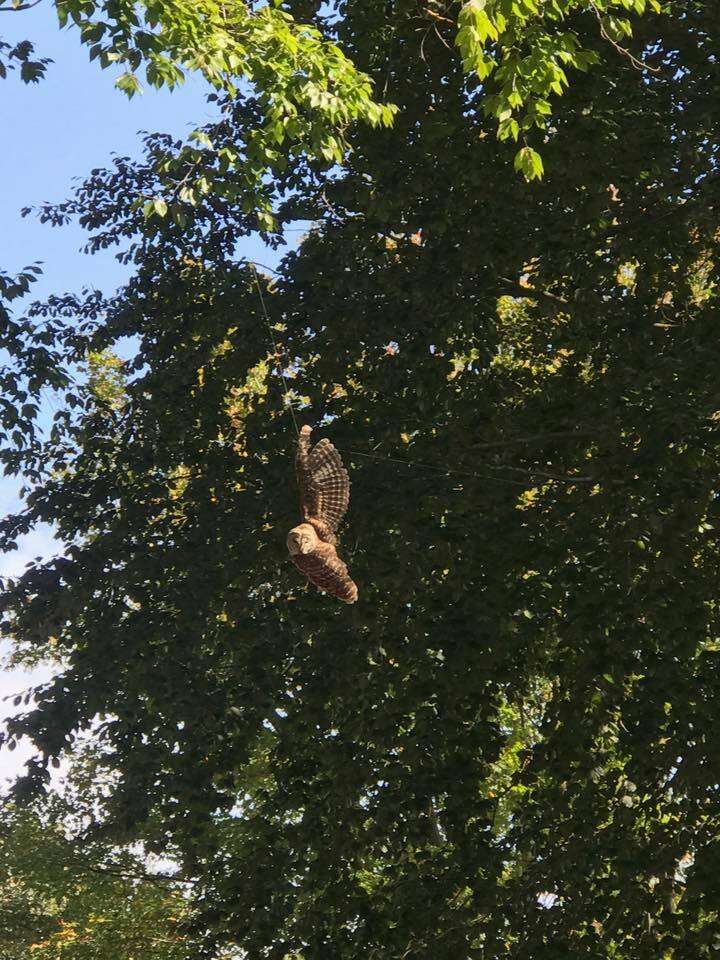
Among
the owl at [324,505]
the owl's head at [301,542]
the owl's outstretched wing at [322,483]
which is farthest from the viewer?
the owl's outstretched wing at [322,483]

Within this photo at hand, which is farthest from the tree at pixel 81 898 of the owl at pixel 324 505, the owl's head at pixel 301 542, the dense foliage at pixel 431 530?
the owl's head at pixel 301 542

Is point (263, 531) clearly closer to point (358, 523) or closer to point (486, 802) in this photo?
point (358, 523)

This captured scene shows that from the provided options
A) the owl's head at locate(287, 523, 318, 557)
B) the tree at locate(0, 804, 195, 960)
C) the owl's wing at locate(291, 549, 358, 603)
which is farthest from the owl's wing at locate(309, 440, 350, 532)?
the tree at locate(0, 804, 195, 960)

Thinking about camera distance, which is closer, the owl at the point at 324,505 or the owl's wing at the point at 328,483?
the owl at the point at 324,505

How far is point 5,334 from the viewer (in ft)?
30.8

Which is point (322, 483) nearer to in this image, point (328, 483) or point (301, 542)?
point (328, 483)

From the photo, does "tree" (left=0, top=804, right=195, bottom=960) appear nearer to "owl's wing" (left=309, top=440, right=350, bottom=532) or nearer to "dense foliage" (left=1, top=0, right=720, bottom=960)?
"dense foliage" (left=1, top=0, right=720, bottom=960)

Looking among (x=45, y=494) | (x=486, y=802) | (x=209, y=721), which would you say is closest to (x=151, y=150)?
(x=45, y=494)

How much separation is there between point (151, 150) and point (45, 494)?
2.98 metres

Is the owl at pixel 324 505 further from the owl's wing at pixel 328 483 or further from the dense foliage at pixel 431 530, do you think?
the dense foliage at pixel 431 530

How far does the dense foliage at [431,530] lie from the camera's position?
744cm

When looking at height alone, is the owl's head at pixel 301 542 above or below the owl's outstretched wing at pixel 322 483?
below

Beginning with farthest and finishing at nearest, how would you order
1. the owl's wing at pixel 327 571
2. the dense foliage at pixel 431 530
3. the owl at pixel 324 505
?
the dense foliage at pixel 431 530 → the owl at pixel 324 505 → the owl's wing at pixel 327 571

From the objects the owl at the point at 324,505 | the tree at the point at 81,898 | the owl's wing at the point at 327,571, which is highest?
the tree at the point at 81,898
